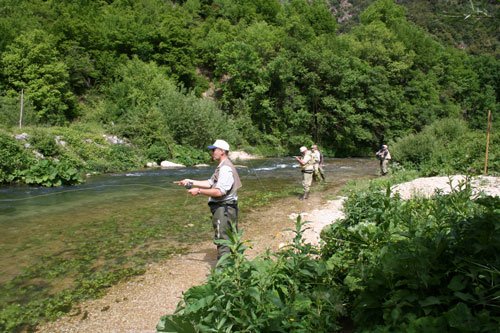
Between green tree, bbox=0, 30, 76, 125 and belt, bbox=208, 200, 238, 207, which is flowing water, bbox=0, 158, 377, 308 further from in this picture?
green tree, bbox=0, 30, 76, 125

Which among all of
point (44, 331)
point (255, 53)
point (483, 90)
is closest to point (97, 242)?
point (44, 331)

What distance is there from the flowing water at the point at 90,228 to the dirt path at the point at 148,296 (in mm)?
731

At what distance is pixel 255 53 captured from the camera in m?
48.6

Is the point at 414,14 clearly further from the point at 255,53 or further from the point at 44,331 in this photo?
the point at 44,331

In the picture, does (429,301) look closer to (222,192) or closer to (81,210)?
(222,192)

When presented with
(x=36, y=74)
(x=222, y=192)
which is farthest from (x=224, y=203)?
(x=36, y=74)

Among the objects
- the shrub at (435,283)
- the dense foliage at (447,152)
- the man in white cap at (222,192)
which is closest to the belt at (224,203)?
the man in white cap at (222,192)

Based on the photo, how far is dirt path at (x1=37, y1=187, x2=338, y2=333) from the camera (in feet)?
17.6

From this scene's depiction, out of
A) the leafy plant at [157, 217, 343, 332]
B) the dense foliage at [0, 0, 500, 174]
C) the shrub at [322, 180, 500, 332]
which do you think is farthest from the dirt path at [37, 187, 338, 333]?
the dense foliage at [0, 0, 500, 174]

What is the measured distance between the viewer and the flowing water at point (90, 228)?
24.1 feet

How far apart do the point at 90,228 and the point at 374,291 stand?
9013 millimetres

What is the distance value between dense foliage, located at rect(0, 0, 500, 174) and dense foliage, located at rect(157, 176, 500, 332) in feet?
88.8

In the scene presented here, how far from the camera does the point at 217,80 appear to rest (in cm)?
5559

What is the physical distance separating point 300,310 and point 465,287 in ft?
4.77
